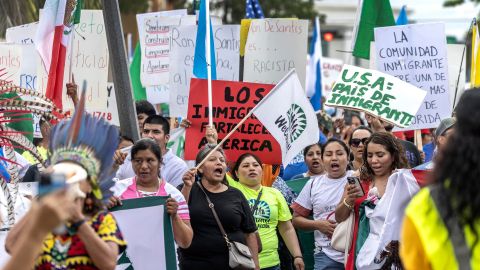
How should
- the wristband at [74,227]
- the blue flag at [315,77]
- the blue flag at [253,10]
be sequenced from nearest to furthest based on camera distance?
the wristband at [74,227] → the blue flag at [253,10] → the blue flag at [315,77]

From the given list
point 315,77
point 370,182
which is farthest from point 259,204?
point 315,77

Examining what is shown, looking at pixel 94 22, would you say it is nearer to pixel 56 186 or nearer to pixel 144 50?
pixel 144 50

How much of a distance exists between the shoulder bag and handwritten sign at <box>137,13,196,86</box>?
4.77 metres

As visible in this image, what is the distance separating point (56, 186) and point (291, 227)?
5.18 m

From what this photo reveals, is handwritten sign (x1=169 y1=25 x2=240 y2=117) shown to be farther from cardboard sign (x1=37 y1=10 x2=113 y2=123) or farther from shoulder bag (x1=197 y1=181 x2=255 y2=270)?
shoulder bag (x1=197 y1=181 x2=255 y2=270)

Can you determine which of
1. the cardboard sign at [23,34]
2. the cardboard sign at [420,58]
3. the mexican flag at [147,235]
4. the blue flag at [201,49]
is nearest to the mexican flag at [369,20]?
the cardboard sign at [420,58]

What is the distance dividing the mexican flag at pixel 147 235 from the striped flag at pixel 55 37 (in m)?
1.86

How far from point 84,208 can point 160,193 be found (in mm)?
2500

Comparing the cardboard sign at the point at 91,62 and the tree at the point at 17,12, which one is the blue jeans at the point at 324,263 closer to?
the cardboard sign at the point at 91,62

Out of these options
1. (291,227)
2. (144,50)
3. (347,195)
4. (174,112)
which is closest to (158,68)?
(144,50)

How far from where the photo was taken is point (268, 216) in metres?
8.10

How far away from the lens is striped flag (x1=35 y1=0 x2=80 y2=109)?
8.34 meters

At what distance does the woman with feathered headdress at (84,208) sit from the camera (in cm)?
427

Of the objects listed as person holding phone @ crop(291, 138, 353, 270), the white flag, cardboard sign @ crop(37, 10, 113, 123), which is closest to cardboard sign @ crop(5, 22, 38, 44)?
cardboard sign @ crop(37, 10, 113, 123)
